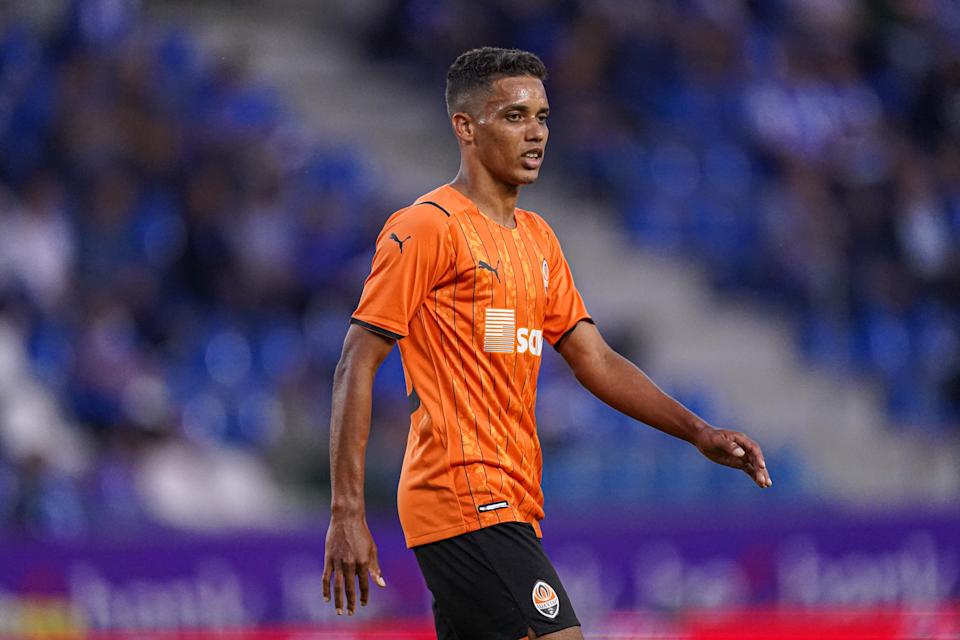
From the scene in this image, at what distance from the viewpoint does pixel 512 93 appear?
164 inches

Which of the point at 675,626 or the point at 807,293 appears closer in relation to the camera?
the point at 675,626

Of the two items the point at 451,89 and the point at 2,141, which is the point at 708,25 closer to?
the point at 2,141

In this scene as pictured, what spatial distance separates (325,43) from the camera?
1362 centimetres

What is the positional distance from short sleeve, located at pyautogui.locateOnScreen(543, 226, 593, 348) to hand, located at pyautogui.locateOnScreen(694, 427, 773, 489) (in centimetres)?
52

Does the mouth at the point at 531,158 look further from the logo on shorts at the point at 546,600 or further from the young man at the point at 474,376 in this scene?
the logo on shorts at the point at 546,600

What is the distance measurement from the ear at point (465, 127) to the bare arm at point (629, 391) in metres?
0.68

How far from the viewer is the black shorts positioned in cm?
396

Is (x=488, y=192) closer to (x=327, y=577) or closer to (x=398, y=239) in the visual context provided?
(x=398, y=239)

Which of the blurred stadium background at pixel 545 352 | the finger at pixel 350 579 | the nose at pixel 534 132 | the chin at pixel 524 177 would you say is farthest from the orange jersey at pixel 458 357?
the blurred stadium background at pixel 545 352

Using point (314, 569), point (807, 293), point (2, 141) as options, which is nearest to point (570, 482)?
point (314, 569)

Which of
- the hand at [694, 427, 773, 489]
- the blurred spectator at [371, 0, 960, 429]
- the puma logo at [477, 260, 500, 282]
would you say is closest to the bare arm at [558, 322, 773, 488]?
the hand at [694, 427, 773, 489]

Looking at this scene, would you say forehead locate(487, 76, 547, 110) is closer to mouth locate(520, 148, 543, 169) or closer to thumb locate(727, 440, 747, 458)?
mouth locate(520, 148, 543, 169)

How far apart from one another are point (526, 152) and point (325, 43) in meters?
Answer: 9.75

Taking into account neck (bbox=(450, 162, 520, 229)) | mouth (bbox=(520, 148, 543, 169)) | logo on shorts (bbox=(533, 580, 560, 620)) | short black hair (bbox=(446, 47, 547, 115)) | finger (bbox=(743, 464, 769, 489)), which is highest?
short black hair (bbox=(446, 47, 547, 115))
